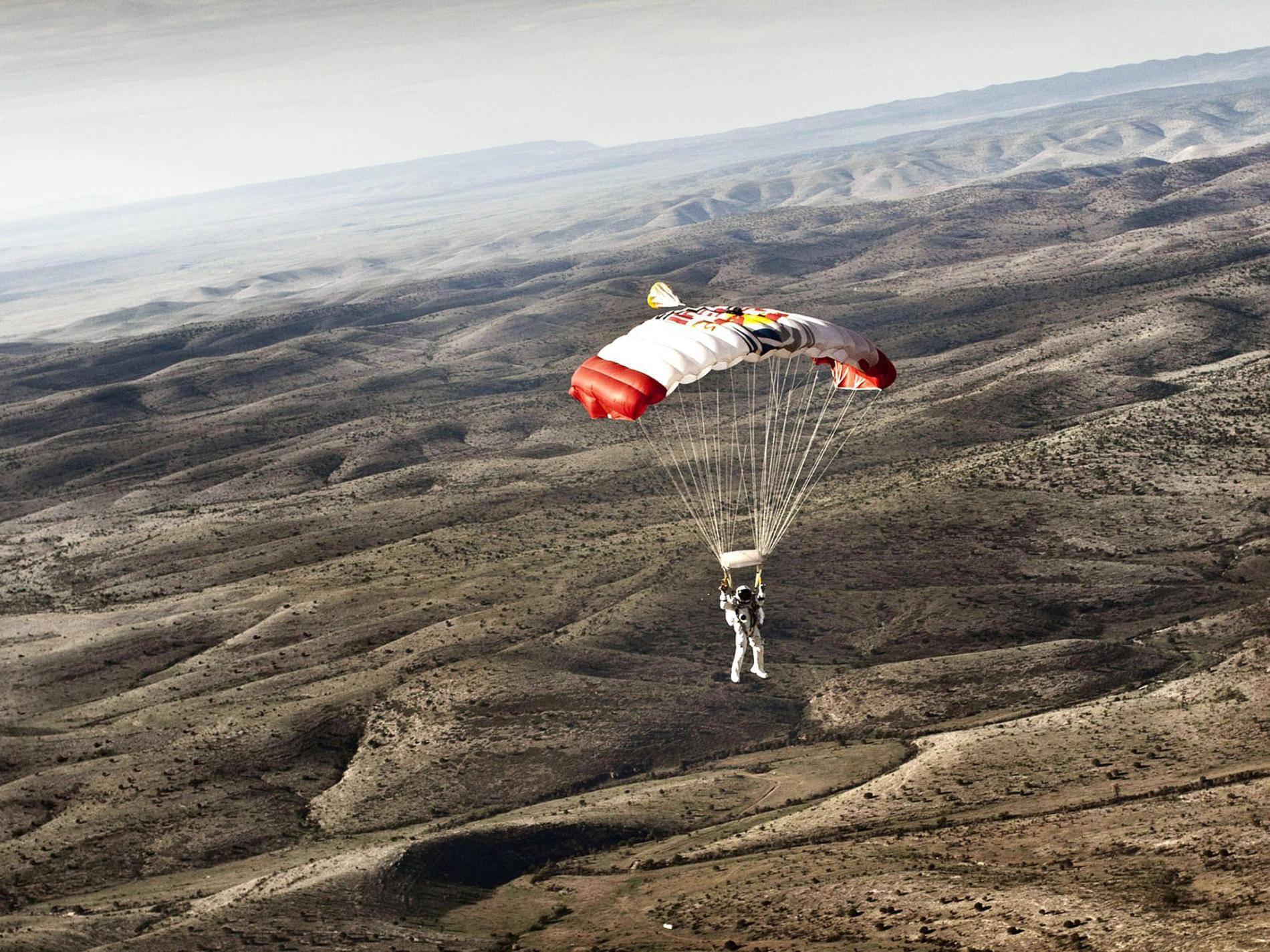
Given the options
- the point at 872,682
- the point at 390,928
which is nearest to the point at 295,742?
the point at 390,928

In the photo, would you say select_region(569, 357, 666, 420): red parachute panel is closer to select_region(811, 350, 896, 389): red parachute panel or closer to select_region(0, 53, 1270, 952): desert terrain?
select_region(811, 350, 896, 389): red parachute panel

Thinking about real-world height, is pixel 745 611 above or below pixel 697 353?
below

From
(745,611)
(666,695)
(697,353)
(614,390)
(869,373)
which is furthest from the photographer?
(666,695)

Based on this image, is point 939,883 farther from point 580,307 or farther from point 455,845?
point 580,307

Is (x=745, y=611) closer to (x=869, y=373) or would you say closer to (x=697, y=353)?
(x=697, y=353)

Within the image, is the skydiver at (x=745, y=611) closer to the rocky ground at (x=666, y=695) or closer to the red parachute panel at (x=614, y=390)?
the red parachute panel at (x=614, y=390)

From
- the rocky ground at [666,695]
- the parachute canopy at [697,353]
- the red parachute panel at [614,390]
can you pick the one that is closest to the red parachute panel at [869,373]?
the parachute canopy at [697,353]

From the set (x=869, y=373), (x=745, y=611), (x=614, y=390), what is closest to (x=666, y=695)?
(x=869, y=373)
